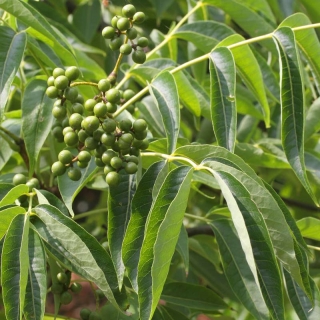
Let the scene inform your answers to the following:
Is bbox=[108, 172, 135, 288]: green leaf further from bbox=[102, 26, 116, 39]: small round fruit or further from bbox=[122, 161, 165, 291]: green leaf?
bbox=[102, 26, 116, 39]: small round fruit

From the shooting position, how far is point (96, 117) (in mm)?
1395

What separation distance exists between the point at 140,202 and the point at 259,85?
478 millimetres

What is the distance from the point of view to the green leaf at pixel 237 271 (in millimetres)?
1411

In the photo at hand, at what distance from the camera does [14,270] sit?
1.18 metres

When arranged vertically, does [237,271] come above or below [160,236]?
below

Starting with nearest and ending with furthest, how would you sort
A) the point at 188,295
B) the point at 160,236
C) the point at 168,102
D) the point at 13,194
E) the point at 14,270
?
the point at 160,236 → the point at 14,270 → the point at 13,194 → the point at 168,102 → the point at 188,295

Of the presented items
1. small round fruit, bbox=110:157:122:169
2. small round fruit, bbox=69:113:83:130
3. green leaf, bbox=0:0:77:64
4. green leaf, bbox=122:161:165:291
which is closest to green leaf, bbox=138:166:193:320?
green leaf, bbox=122:161:165:291

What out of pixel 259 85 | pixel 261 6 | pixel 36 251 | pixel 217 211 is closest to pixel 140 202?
pixel 36 251

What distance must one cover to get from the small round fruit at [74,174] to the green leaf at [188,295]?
0.41 meters

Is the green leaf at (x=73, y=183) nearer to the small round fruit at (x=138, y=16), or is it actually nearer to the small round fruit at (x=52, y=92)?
the small round fruit at (x=52, y=92)

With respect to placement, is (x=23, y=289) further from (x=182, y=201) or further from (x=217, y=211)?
(x=217, y=211)

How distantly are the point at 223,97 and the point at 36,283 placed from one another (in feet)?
1.81

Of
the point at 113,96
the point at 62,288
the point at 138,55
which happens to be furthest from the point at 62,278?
the point at 138,55

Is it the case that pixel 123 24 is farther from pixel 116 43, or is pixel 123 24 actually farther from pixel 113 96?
pixel 113 96
